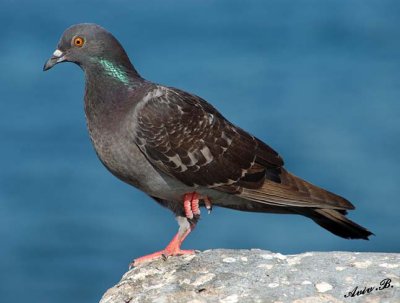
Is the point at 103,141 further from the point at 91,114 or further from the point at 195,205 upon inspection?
the point at 195,205

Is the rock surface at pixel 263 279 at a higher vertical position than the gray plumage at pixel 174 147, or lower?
lower

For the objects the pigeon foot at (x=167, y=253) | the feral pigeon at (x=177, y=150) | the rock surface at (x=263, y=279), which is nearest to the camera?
the rock surface at (x=263, y=279)

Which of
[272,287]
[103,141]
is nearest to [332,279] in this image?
[272,287]

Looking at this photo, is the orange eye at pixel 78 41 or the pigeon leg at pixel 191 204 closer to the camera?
the pigeon leg at pixel 191 204

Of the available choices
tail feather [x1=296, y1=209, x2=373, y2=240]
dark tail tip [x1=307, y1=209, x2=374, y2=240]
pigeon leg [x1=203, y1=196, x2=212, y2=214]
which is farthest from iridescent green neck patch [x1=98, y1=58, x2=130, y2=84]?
dark tail tip [x1=307, y1=209, x2=374, y2=240]

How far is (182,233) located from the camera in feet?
31.1

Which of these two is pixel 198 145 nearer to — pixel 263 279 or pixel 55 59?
pixel 55 59

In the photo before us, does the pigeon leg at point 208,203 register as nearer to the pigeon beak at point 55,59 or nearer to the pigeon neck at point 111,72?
the pigeon neck at point 111,72

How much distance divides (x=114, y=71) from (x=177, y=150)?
1072mm

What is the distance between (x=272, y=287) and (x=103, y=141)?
A: 2.62m

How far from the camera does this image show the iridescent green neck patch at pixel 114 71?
970cm

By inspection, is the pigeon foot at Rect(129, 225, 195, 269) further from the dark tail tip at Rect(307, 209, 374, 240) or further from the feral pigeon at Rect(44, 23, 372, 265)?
the dark tail tip at Rect(307, 209, 374, 240)

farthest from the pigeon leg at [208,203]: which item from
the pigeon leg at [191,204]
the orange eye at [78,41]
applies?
the orange eye at [78,41]

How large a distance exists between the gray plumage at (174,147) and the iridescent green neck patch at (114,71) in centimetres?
1
